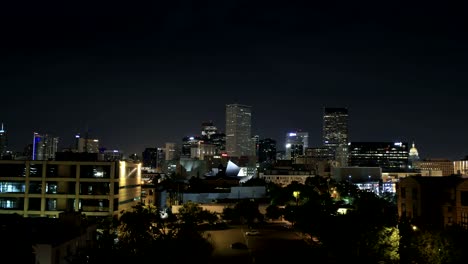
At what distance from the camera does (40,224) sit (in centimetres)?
3095

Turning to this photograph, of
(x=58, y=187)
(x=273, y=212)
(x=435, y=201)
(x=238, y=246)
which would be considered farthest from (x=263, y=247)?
(x=273, y=212)

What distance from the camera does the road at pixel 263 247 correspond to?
38.6 m

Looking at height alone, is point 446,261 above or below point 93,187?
below

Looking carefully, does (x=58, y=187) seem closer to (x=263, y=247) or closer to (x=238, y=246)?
(x=238, y=246)

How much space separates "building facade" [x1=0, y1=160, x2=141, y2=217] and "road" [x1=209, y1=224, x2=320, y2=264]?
12.4 m

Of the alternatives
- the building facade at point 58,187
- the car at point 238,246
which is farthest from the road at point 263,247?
the building facade at point 58,187

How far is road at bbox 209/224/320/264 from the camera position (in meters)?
38.6

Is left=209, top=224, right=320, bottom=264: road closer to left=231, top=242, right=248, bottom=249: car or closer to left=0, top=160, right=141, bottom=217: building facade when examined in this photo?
left=231, top=242, right=248, bottom=249: car

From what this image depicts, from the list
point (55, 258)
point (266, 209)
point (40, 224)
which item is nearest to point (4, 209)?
point (40, 224)

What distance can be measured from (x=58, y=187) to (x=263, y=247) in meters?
22.5

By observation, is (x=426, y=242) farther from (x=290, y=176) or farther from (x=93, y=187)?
(x=290, y=176)

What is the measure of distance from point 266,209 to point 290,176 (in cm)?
9127

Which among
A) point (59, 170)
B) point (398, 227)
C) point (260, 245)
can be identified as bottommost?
point (260, 245)

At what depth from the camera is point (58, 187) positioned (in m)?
52.1
